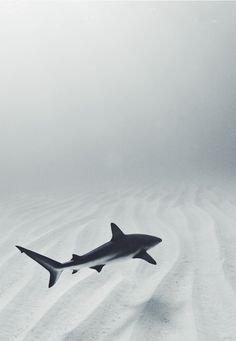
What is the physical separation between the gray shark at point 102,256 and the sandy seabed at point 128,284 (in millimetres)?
332

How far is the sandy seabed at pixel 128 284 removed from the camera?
6.88ft

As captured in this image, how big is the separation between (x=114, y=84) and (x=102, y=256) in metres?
18.1

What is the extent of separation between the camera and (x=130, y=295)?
2.52 m

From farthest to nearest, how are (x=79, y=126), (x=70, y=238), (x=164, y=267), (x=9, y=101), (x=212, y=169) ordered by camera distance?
(x=9, y=101), (x=79, y=126), (x=212, y=169), (x=70, y=238), (x=164, y=267)

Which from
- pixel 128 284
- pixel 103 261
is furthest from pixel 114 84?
pixel 103 261

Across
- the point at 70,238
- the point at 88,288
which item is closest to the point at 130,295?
the point at 88,288

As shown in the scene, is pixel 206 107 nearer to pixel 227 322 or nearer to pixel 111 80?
pixel 111 80

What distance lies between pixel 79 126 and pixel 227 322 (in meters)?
15.6

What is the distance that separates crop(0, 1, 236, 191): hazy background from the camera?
567 inches

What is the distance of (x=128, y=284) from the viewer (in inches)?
106

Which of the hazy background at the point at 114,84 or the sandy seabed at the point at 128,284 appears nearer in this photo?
the sandy seabed at the point at 128,284

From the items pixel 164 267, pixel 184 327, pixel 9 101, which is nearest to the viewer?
pixel 184 327

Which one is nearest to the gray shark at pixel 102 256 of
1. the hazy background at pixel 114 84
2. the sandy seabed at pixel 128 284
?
the sandy seabed at pixel 128 284

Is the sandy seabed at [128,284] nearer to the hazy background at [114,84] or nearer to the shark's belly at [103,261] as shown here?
the shark's belly at [103,261]
